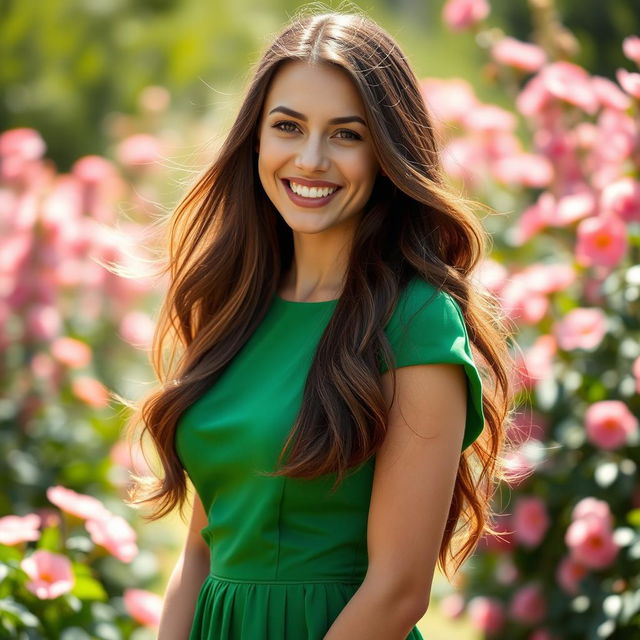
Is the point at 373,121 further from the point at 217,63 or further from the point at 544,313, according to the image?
the point at 217,63

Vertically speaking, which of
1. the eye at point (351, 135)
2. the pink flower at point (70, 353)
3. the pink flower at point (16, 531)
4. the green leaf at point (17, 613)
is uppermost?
the eye at point (351, 135)

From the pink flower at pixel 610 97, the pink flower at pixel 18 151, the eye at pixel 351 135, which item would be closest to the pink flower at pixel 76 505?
the eye at pixel 351 135

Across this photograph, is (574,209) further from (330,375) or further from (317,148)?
(330,375)

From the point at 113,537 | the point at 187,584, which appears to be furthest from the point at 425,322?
the point at 113,537

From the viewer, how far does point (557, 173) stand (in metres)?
4.15

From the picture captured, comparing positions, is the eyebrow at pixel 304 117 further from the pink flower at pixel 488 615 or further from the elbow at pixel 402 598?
Result: the pink flower at pixel 488 615

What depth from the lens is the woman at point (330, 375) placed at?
1.91 meters

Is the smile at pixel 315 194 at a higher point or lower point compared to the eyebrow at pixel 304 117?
lower

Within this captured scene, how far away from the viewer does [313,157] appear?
208 cm

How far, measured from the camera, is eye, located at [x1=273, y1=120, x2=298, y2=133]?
7.09ft

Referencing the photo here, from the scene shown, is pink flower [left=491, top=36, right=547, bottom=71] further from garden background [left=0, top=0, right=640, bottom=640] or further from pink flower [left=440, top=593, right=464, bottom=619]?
pink flower [left=440, top=593, right=464, bottom=619]

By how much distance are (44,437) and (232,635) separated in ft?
8.16

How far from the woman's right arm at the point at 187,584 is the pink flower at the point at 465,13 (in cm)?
270

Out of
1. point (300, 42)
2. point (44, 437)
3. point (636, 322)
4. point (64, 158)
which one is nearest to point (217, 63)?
point (64, 158)
